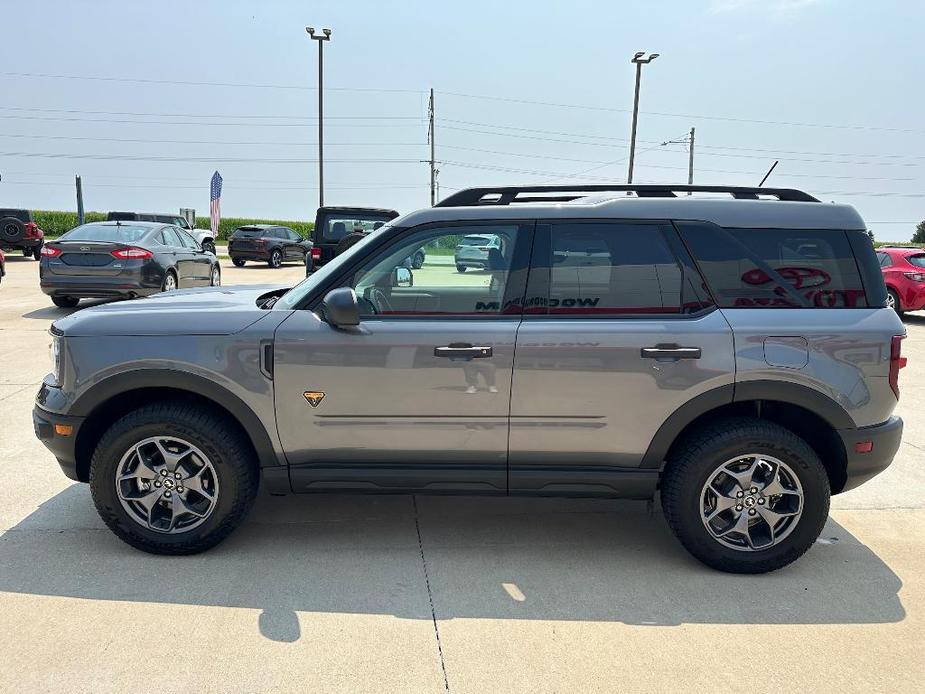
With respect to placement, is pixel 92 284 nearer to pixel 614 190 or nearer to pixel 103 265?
pixel 103 265

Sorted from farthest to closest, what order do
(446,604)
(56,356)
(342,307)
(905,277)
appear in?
(905,277), (56,356), (342,307), (446,604)

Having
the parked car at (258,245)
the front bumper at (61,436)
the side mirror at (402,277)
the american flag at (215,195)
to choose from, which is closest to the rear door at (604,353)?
the side mirror at (402,277)

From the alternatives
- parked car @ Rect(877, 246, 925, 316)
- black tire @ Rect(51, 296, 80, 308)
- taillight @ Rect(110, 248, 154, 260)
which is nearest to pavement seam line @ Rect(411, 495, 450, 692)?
taillight @ Rect(110, 248, 154, 260)

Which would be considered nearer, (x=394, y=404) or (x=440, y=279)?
(x=394, y=404)

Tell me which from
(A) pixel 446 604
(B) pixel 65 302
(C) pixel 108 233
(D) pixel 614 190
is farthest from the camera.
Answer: (B) pixel 65 302

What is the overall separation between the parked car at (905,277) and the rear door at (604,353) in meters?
12.2

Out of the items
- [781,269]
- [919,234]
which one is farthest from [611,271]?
Result: [919,234]

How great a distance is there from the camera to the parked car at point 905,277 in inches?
544

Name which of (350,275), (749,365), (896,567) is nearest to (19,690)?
(350,275)

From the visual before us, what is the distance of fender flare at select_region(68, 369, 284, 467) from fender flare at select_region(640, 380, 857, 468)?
191cm

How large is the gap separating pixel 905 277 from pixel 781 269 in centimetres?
1242

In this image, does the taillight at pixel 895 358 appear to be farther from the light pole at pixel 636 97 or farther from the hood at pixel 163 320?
the light pole at pixel 636 97

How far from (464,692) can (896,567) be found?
242cm

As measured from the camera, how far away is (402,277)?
145 inches
